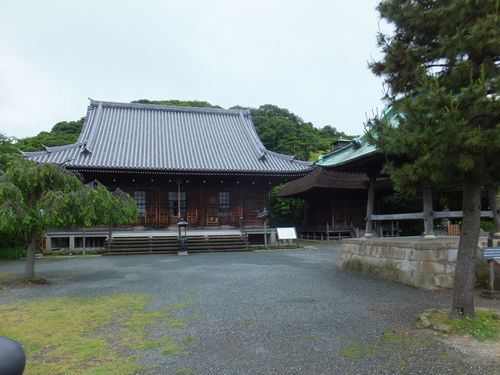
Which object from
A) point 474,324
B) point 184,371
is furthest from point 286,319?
point 474,324

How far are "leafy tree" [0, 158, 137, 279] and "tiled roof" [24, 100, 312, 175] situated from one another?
27.3 feet

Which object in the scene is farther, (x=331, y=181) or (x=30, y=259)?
A: (x=331, y=181)

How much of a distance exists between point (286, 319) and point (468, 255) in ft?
9.01

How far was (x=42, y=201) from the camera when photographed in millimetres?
8914

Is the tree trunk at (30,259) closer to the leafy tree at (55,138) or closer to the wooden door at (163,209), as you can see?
the wooden door at (163,209)

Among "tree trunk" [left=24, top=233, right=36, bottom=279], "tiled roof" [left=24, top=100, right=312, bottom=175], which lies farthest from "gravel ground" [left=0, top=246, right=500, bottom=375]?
"tiled roof" [left=24, top=100, right=312, bottom=175]

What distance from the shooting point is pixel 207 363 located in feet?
12.9

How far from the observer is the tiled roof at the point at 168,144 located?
1902 centimetres

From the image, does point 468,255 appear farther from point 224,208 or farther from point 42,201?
point 224,208

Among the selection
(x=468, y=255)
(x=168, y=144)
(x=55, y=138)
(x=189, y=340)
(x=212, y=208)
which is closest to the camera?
(x=189, y=340)

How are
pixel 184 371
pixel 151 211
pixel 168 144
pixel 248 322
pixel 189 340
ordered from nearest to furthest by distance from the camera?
pixel 184 371
pixel 189 340
pixel 248 322
pixel 151 211
pixel 168 144

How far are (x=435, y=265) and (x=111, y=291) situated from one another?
6916 millimetres

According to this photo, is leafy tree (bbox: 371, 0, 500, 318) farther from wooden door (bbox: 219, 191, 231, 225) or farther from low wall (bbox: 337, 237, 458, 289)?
wooden door (bbox: 219, 191, 231, 225)

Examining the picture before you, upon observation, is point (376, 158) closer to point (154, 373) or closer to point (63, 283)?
point (154, 373)
